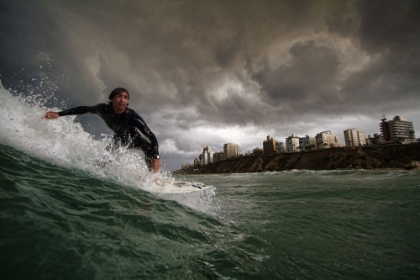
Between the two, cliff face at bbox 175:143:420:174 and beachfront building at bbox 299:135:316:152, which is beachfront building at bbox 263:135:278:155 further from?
cliff face at bbox 175:143:420:174

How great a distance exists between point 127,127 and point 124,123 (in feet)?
0.59

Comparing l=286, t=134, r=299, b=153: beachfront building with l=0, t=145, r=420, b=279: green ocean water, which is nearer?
l=0, t=145, r=420, b=279: green ocean water

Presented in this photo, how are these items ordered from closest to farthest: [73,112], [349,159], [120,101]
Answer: [120,101], [73,112], [349,159]

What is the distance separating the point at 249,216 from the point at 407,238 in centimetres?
317

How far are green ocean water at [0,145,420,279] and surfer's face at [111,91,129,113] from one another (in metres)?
2.10

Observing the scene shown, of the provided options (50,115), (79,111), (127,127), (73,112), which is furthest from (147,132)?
(50,115)

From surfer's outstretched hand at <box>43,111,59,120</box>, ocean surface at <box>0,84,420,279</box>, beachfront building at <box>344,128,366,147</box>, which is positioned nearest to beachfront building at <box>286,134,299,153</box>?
beachfront building at <box>344,128,366,147</box>

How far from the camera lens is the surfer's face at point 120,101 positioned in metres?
5.82

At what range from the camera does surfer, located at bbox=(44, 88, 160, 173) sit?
5.90 m

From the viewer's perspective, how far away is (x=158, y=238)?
3.02 metres

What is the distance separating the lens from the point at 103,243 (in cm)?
235

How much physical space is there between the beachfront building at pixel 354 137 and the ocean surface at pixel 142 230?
15628 centimetres

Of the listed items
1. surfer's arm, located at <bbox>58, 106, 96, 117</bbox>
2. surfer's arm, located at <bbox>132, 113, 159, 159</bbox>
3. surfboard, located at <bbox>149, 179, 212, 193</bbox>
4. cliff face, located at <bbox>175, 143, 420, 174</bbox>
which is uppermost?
cliff face, located at <bbox>175, 143, 420, 174</bbox>

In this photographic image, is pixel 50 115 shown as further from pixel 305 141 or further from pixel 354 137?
pixel 305 141
